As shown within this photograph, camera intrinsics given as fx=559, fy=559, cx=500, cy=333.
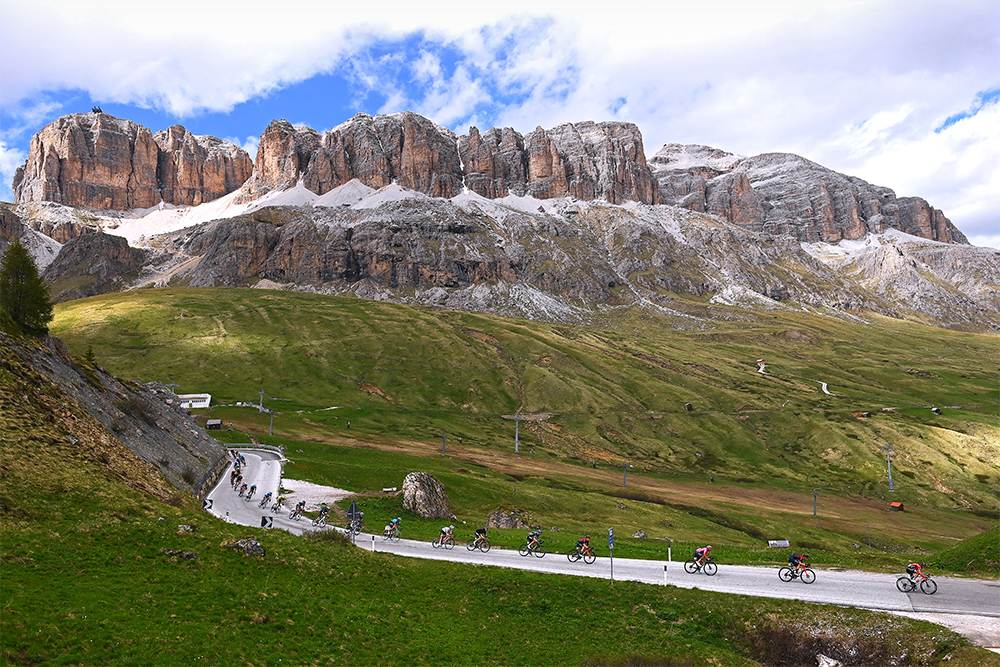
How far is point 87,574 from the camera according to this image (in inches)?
945

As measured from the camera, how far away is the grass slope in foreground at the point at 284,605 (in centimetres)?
2152

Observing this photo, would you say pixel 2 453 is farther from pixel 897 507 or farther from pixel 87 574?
pixel 897 507

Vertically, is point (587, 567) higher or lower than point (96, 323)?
lower

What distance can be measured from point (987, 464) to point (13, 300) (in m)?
206

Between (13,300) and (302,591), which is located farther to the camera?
(13,300)

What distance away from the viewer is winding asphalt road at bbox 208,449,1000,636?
112ft

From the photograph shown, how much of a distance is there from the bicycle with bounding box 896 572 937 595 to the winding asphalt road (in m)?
0.39

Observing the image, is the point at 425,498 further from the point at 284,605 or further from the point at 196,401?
the point at 196,401

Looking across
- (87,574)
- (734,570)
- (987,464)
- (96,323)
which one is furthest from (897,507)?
(96,323)

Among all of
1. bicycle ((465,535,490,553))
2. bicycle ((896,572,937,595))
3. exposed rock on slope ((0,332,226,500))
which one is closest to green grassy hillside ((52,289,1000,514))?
exposed rock on slope ((0,332,226,500))

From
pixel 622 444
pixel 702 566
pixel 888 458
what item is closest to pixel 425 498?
pixel 702 566

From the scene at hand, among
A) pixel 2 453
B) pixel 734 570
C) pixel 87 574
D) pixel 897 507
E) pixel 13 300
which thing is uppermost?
pixel 13 300

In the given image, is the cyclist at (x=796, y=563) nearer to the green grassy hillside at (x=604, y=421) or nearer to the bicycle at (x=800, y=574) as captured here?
the bicycle at (x=800, y=574)

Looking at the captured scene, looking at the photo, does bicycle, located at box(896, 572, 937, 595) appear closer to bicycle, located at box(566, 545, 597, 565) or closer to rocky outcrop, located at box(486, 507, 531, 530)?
bicycle, located at box(566, 545, 597, 565)
